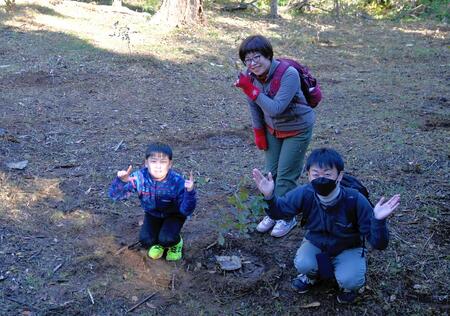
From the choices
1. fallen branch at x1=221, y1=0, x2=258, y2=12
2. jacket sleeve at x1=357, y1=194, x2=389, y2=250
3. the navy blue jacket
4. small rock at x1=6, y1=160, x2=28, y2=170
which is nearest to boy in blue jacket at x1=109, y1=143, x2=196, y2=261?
the navy blue jacket

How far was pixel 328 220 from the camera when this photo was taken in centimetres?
324

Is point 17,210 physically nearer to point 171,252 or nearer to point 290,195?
point 171,252

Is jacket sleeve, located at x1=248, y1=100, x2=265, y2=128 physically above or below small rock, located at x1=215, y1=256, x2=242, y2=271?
above

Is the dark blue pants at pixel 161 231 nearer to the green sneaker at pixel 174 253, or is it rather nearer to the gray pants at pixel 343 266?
the green sneaker at pixel 174 253

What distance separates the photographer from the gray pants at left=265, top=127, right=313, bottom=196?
156 inches

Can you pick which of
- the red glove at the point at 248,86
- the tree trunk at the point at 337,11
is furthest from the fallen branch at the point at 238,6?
the red glove at the point at 248,86

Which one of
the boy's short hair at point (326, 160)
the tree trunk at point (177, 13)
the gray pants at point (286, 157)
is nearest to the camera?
the boy's short hair at point (326, 160)

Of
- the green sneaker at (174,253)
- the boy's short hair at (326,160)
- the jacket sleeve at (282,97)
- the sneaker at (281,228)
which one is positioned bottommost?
the green sneaker at (174,253)

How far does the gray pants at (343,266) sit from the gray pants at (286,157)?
0.74 meters

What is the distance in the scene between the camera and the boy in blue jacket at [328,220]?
3109 mm

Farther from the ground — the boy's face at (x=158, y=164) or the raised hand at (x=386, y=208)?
the raised hand at (x=386, y=208)

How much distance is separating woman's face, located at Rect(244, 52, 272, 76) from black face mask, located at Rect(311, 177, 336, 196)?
0.97m

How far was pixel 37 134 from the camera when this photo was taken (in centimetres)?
609

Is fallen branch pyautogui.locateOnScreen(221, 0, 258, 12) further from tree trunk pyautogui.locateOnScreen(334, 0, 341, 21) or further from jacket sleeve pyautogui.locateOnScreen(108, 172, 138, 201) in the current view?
jacket sleeve pyautogui.locateOnScreen(108, 172, 138, 201)
